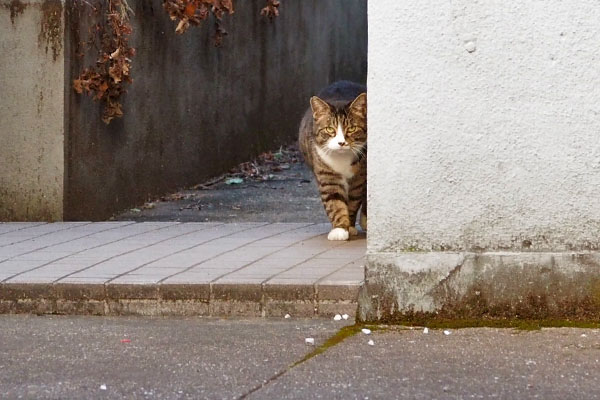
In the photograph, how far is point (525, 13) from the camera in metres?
5.07

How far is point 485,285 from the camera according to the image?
17.2ft

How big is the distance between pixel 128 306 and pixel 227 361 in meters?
1.21

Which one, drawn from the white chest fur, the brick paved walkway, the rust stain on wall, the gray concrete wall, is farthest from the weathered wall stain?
the white chest fur

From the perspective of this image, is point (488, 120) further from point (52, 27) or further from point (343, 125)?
point (52, 27)

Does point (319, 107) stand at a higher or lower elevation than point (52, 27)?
lower

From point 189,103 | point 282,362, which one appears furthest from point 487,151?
point 189,103

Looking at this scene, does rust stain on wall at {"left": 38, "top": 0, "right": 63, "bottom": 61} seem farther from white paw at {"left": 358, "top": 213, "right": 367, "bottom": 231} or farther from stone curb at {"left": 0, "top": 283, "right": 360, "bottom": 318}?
stone curb at {"left": 0, "top": 283, "right": 360, "bottom": 318}

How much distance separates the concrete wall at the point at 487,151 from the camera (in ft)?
16.7

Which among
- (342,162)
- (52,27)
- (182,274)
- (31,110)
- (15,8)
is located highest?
(15,8)

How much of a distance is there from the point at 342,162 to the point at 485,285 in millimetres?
2346

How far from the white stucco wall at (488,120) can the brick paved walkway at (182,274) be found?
25.6 inches

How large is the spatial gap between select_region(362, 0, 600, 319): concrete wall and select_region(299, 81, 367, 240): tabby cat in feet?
6.61

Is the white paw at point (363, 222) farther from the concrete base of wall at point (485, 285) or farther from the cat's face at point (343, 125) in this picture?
the concrete base of wall at point (485, 285)

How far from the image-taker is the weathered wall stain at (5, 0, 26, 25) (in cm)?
831
